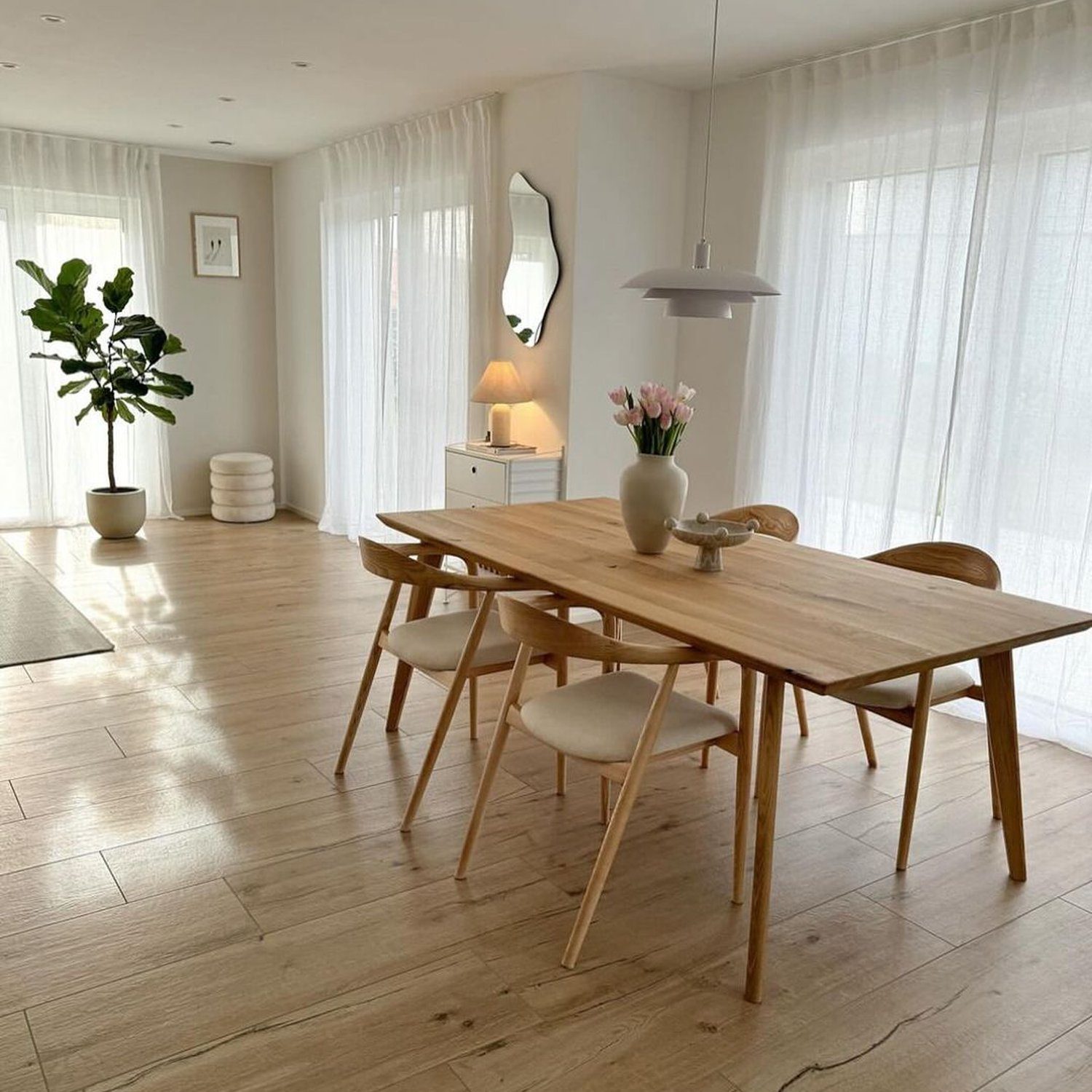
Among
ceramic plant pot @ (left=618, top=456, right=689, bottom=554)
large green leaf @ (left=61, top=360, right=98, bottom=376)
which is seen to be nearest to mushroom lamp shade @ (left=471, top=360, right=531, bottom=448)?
ceramic plant pot @ (left=618, top=456, right=689, bottom=554)

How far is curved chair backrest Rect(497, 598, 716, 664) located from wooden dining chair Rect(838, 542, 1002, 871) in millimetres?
590

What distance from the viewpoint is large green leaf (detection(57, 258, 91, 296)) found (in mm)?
6191

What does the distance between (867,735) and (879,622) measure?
→ 113 centimetres

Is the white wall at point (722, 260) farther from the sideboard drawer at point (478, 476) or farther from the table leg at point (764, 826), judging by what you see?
the table leg at point (764, 826)

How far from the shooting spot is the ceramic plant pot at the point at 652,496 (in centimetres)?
286

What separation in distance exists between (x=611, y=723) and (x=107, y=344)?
5634 millimetres

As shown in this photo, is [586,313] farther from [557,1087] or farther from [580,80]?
[557,1087]

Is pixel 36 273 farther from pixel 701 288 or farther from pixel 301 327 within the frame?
pixel 701 288

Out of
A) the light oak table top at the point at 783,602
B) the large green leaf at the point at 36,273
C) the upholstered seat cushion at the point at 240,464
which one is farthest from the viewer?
the upholstered seat cushion at the point at 240,464

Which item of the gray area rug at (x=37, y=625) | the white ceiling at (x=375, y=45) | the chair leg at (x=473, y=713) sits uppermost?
the white ceiling at (x=375, y=45)

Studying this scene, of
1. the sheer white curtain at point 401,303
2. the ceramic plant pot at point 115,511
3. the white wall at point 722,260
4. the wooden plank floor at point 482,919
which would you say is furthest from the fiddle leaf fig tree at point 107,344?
the white wall at point 722,260

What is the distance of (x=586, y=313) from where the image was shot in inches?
188

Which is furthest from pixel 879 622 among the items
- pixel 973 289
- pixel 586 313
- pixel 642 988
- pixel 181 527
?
pixel 181 527

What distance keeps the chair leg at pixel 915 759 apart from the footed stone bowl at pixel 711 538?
60cm
